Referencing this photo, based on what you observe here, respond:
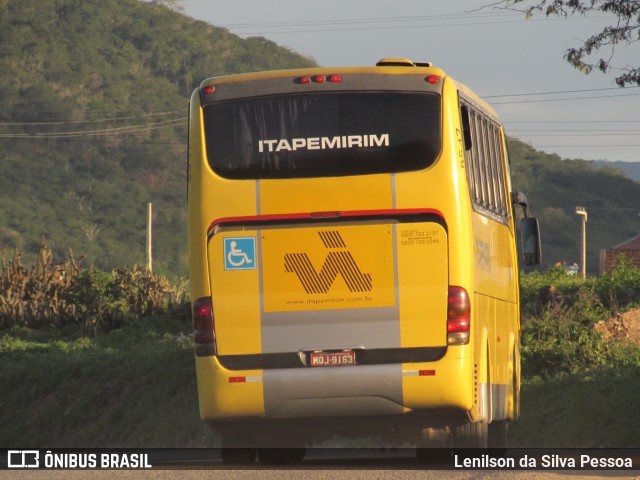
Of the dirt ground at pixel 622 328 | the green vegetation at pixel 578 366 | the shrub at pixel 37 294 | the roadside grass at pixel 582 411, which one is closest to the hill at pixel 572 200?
the shrub at pixel 37 294

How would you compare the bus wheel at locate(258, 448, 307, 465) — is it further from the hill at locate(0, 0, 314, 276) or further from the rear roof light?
the hill at locate(0, 0, 314, 276)

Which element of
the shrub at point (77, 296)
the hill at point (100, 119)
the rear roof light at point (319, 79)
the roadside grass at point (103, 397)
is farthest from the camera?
the hill at point (100, 119)

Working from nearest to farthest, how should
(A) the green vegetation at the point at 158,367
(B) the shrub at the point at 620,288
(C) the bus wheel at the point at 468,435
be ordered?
(C) the bus wheel at the point at 468,435
(A) the green vegetation at the point at 158,367
(B) the shrub at the point at 620,288

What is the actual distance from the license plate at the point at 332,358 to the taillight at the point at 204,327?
1.02 meters

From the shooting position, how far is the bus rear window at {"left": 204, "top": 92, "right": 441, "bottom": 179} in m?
14.5

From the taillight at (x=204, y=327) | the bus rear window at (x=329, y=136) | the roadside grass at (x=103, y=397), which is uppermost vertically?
the bus rear window at (x=329, y=136)

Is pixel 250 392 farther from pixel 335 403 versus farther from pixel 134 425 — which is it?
pixel 134 425

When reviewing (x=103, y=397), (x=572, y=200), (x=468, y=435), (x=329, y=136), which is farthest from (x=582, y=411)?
(x=572, y=200)

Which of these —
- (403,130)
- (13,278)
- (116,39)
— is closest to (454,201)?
(403,130)

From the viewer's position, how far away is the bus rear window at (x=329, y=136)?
14.5 meters

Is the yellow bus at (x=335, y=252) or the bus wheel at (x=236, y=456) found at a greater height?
the yellow bus at (x=335, y=252)

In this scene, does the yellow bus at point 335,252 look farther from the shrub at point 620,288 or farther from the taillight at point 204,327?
the shrub at point 620,288

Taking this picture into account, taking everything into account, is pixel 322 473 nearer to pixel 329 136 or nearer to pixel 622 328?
pixel 329 136

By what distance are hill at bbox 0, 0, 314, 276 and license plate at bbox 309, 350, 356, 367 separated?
333ft
